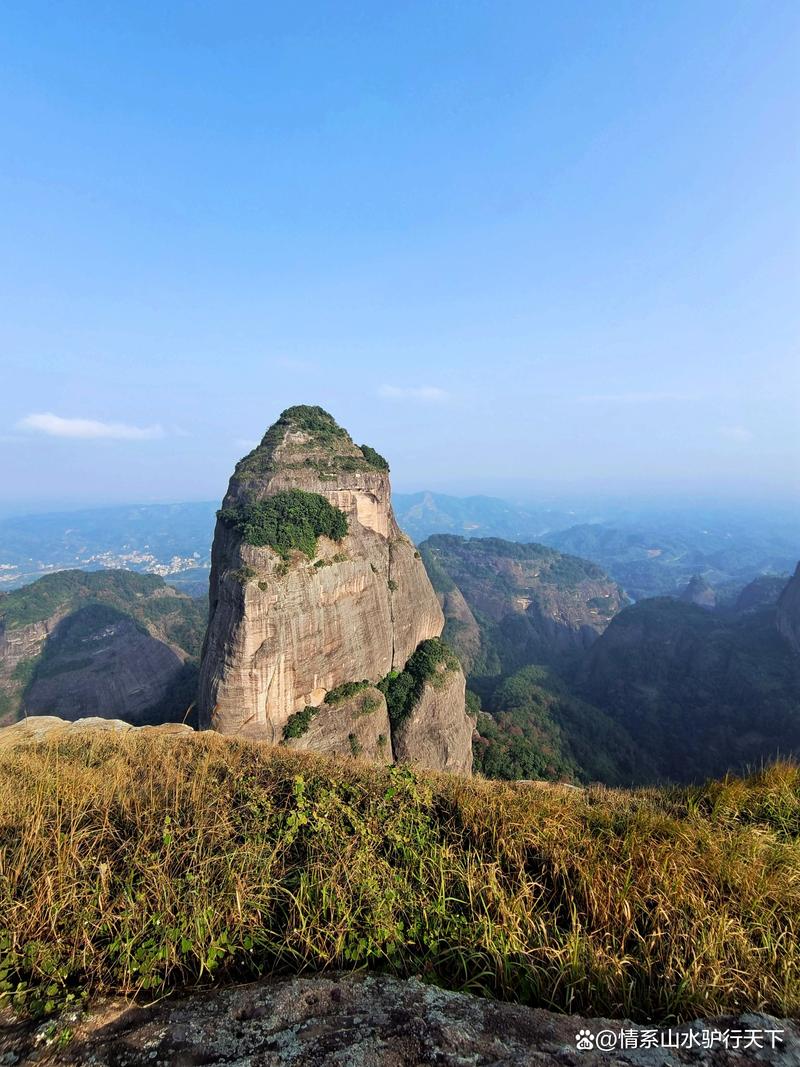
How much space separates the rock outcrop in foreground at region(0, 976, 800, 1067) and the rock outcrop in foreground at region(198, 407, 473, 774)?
1765 centimetres

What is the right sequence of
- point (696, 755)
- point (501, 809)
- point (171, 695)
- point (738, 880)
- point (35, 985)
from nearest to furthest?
point (35, 985), point (738, 880), point (501, 809), point (171, 695), point (696, 755)

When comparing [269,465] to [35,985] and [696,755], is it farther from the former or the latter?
[696,755]

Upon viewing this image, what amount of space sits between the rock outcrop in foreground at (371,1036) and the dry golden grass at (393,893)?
0.25m

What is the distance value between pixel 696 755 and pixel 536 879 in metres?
49.2

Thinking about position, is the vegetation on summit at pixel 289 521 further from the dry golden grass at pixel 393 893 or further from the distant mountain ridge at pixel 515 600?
the distant mountain ridge at pixel 515 600

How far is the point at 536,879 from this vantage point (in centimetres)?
316

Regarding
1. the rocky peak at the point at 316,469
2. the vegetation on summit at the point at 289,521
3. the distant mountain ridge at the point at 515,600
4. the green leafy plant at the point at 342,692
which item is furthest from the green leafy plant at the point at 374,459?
the distant mountain ridge at the point at 515,600

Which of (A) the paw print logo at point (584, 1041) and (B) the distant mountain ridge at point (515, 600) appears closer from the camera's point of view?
(A) the paw print logo at point (584, 1041)

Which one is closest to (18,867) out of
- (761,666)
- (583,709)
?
(583,709)

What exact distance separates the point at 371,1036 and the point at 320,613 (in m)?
20.1

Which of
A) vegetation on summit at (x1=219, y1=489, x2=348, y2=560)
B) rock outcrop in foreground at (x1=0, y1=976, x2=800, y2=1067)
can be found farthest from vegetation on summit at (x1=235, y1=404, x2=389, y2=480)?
rock outcrop in foreground at (x1=0, y1=976, x2=800, y2=1067)

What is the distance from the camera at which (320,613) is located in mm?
21500

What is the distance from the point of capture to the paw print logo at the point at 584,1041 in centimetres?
181

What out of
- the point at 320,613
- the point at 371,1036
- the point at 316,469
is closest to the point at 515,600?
the point at 316,469
